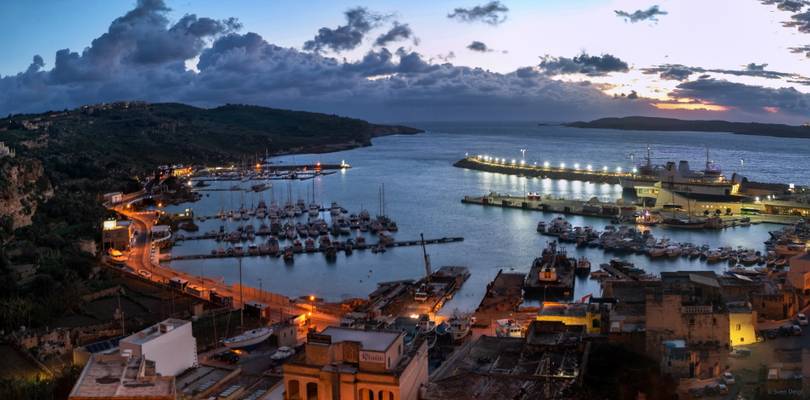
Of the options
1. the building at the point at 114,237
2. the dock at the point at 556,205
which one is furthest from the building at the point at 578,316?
the dock at the point at 556,205

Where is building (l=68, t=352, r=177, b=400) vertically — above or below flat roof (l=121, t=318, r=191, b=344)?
above

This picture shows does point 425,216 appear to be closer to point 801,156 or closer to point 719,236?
point 719,236

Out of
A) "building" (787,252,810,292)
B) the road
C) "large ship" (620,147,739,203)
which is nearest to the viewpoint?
"building" (787,252,810,292)

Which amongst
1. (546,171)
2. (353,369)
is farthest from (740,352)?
(546,171)

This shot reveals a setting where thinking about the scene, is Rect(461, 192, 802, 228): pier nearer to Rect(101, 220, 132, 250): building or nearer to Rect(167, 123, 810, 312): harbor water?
Rect(167, 123, 810, 312): harbor water

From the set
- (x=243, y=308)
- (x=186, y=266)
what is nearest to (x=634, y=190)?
(x=186, y=266)

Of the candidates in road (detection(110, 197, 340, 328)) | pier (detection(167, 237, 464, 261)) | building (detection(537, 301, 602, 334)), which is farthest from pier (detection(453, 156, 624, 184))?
building (detection(537, 301, 602, 334))

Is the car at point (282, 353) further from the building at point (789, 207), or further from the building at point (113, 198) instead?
the building at point (113, 198)
